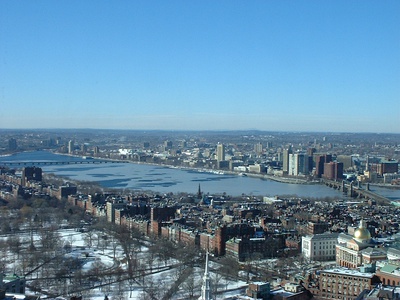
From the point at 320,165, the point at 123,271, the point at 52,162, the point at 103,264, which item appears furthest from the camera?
the point at 52,162

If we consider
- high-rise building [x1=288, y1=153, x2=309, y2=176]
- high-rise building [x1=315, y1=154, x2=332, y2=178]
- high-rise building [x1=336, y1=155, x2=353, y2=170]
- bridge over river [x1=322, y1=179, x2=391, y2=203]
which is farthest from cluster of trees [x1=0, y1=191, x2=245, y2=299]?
high-rise building [x1=336, y1=155, x2=353, y2=170]

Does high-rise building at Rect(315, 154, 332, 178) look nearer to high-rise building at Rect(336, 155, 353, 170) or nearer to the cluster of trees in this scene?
high-rise building at Rect(336, 155, 353, 170)

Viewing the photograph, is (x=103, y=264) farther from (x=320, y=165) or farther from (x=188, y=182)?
(x=320, y=165)

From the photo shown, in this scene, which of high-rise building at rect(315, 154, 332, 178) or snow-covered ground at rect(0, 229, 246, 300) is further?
high-rise building at rect(315, 154, 332, 178)

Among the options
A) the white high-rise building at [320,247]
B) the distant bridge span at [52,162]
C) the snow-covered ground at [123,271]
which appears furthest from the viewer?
the distant bridge span at [52,162]

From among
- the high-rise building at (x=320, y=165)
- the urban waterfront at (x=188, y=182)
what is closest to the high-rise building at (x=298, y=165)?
the high-rise building at (x=320, y=165)

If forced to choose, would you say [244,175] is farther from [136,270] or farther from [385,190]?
[136,270]

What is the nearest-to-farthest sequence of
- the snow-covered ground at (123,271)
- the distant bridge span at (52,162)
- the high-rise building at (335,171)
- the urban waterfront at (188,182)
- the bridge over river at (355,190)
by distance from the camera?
the snow-covered ground at (123,271) < the bridge over river at (355,190) < the urban waterfront at (188,182) < the high-rise building at (335,171) < the distant bridge span at (52,162)

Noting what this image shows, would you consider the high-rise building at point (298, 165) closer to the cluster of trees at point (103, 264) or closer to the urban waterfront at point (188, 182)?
the urban waterfront at point (188, 182)

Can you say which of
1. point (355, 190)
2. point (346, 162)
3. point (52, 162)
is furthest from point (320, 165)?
point (52, 162)
